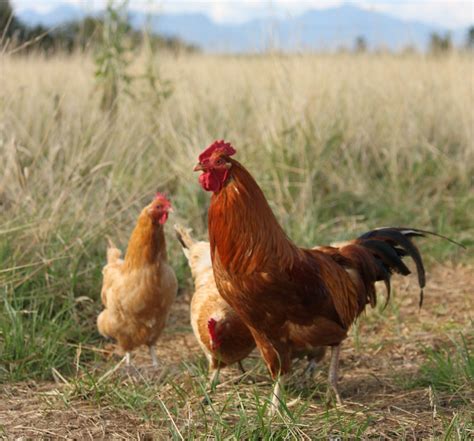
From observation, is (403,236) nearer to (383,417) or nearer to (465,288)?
(383,417)

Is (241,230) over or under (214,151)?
under

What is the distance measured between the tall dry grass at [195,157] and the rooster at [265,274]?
1419 mm

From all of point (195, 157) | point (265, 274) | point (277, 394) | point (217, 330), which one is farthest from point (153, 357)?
point (195, 157)

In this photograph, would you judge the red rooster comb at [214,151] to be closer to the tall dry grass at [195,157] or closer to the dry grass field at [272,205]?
the dry grass field at [272,205]

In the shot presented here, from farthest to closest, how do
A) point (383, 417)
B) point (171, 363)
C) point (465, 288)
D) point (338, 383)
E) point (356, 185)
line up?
point (356, 185) < point (465, 288) < point (171, 363) < point (338, 383) < point (383, 417)

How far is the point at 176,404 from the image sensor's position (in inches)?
123

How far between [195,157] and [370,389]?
10.5 feet

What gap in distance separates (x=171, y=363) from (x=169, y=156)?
3.18m

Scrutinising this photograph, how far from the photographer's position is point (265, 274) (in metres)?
3.05

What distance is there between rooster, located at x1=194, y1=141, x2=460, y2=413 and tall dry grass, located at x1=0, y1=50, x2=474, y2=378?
1.42 metres

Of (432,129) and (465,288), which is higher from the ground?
(432,129)

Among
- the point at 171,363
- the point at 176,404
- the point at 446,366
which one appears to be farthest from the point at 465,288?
the point at 176,404

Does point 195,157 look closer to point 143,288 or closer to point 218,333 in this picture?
point 143,288

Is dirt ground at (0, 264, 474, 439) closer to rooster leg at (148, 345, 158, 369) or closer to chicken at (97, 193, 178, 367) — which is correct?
rooster leg at (148, 345, 158, 369)
